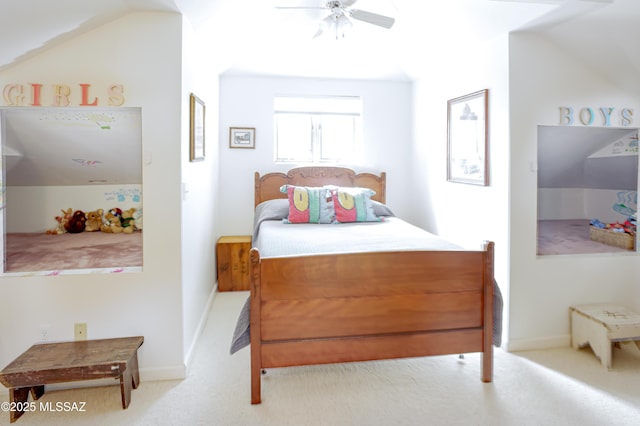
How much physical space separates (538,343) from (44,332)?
3130 millimetres

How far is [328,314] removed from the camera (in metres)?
2.18

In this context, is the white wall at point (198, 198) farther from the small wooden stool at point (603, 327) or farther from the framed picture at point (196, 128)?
the small wooden stool at point (603, 327)

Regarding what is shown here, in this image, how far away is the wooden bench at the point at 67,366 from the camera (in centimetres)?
204

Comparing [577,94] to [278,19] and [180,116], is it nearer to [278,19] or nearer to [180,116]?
[278,19]

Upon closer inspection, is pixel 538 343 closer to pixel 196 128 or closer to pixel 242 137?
pixel 196 128

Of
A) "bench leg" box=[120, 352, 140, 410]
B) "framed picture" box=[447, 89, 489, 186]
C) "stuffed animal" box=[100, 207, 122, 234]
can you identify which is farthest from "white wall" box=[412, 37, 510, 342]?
"stuffed animal" box=[100, 207, 122, 234]

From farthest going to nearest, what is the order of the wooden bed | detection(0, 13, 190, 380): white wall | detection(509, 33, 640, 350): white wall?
detection(509, 33, 640, 350): white wall < detection(0, 13, 190, 380): white wall < the wooden bed

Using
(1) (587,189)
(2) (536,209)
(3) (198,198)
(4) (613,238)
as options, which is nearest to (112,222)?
(3) (198,198)

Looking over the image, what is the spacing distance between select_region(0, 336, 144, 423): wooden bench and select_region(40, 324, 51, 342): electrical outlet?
0.04m

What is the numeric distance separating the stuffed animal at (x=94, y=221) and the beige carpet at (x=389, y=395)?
1.41 m

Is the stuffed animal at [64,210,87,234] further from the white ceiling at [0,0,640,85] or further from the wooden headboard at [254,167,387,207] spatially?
the wooden headboard at [254,167,387,207]

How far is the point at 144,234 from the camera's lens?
2.40 meters

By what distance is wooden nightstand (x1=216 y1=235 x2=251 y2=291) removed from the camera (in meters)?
4.05

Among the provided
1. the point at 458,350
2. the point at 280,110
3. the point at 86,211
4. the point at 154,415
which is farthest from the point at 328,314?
the point at 280,110
